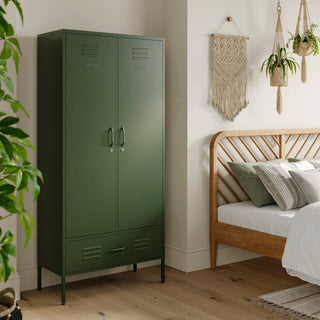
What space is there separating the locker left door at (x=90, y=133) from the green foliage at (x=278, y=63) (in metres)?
1.39

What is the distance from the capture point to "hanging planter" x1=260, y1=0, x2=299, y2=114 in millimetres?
4309

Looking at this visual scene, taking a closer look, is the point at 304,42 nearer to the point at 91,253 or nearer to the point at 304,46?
the point at 304,46

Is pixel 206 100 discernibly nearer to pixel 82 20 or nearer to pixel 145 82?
pixel 145 82

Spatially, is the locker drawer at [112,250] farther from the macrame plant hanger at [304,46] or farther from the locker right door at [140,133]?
the macrame plant hanger at [304,46]

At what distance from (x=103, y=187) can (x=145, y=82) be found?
0.77 metres

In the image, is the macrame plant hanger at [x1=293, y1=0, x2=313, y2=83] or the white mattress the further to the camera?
the macrame plant hanger at [x1=293, y1=0, x2=313, y2=83]

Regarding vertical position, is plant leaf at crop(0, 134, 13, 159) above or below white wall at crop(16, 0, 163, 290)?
below

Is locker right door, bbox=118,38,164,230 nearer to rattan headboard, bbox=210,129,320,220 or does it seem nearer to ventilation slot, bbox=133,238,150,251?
ventilation slot, bbox=133,238,150,251

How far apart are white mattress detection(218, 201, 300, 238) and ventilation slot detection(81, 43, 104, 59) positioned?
1.48 meters

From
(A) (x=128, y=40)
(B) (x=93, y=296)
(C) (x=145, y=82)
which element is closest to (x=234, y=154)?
(C) (x=145, y=82)

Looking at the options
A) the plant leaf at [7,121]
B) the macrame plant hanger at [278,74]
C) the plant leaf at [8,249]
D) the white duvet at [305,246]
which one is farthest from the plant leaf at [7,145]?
the macrame plant hanger at [278,74]

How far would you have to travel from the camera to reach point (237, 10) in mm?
4270

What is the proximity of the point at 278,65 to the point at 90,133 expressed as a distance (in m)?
1.69

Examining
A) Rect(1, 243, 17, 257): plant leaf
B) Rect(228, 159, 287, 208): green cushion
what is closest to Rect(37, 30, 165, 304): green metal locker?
Rect(228, 159, 287, 208): green cushion
